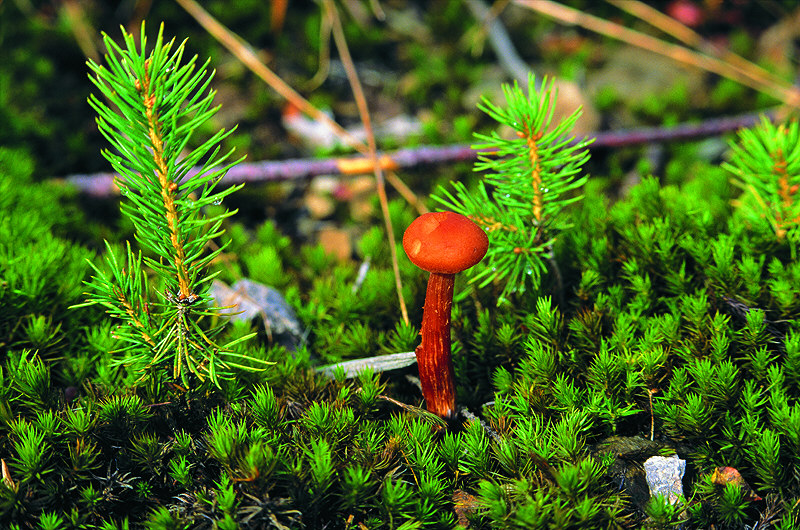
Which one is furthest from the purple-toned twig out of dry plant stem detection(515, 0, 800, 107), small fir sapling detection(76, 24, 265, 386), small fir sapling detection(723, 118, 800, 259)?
small fir sapling detection(76, 24, 265, 386)

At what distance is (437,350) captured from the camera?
183 cm

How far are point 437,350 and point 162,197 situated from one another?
91 centimetres

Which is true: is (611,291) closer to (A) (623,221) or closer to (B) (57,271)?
(A) (623,221)

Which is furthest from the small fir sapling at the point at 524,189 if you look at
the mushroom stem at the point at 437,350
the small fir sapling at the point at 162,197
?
the small fir sapling at the point at 162,197

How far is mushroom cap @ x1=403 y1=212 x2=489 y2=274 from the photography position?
1.60 meters

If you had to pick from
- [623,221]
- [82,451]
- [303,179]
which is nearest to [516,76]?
[303,179]

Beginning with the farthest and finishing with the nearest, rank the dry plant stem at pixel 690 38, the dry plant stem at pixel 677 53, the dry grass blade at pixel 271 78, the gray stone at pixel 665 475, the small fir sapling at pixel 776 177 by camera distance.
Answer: the dry plant stem at pixel 690 38 → the dry plant stem at pixel 677 53 → the dry grass blade at pixel 271 78 → the small fir sapling at pixel 776 177 → the gray stone at pixel 665 475

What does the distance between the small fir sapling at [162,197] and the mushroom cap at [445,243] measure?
1.68 feet

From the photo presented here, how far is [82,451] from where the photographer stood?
163 centimetres

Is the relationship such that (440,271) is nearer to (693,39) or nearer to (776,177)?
(776,177)

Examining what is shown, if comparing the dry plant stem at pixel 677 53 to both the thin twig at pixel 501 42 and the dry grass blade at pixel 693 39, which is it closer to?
the dry grass blade at pixel 693 39

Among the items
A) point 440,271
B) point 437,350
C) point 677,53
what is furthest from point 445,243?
point 677,53

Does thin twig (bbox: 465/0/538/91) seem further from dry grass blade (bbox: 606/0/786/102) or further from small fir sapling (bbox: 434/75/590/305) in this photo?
small fir sapling (bbox: 434/75/590/305)

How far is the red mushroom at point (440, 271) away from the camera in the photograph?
161 cm
